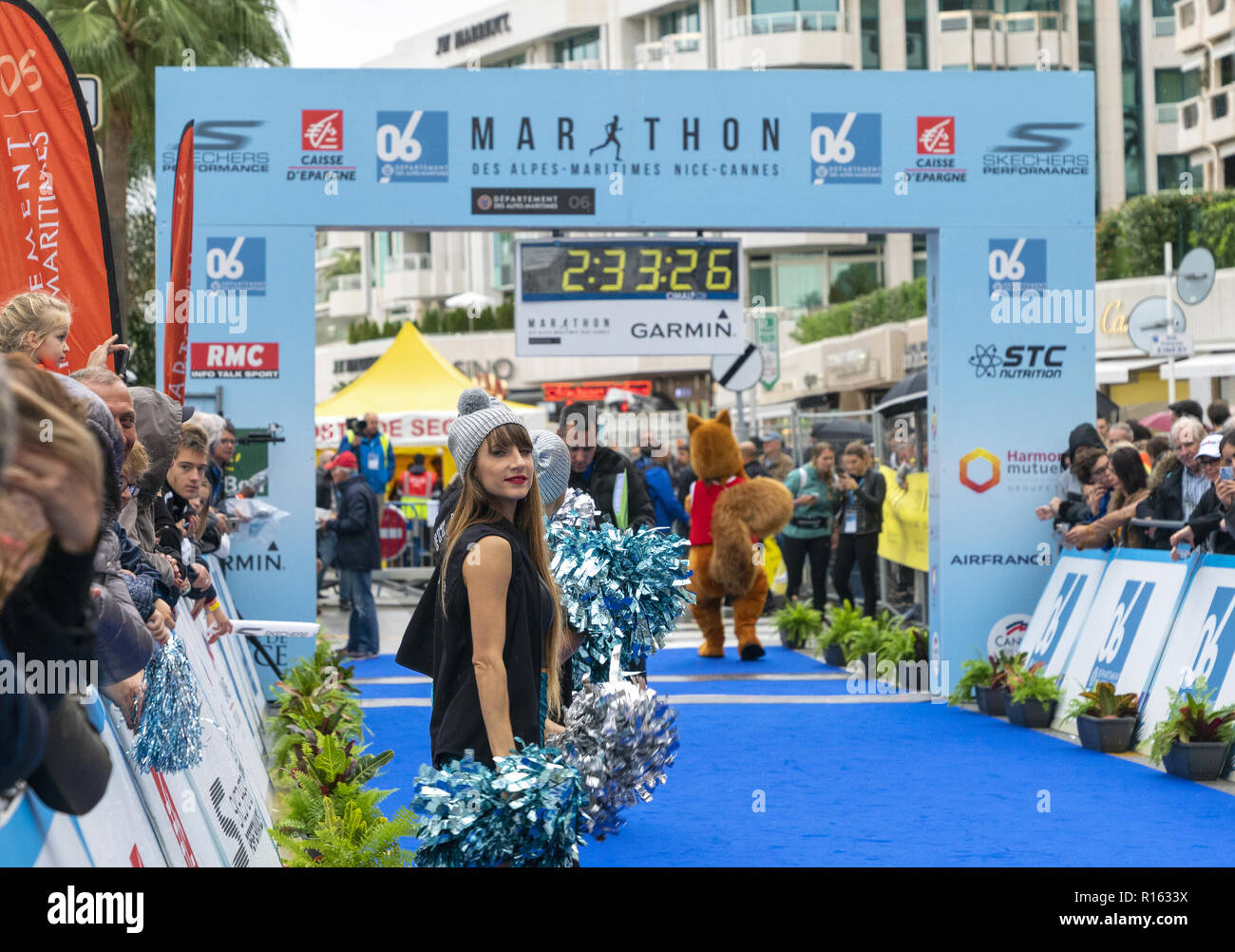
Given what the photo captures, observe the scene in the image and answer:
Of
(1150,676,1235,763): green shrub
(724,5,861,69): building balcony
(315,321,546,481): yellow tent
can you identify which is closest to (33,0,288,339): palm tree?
(315,321,546,481): yellow tent

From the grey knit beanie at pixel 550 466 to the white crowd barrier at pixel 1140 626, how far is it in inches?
161

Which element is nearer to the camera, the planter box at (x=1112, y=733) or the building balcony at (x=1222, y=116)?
the planter box at (x=1112, y=733)

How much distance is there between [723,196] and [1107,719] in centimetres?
486

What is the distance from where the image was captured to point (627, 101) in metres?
11.5

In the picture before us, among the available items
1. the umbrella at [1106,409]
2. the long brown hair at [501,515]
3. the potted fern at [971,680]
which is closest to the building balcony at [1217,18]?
the umbrella at [1106,409]

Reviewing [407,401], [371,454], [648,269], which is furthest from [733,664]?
[407,401]

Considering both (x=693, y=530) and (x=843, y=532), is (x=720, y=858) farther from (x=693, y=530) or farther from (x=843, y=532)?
(x=843, y=532)

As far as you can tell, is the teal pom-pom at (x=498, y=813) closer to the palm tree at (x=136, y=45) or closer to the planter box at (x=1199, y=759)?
the planter box at (x=1199, y=759)

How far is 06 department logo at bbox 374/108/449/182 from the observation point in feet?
37.5

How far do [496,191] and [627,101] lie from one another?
1190 mm

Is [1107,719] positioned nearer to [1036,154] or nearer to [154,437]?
[1036,154]

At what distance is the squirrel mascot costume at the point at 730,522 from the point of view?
45.1ft
